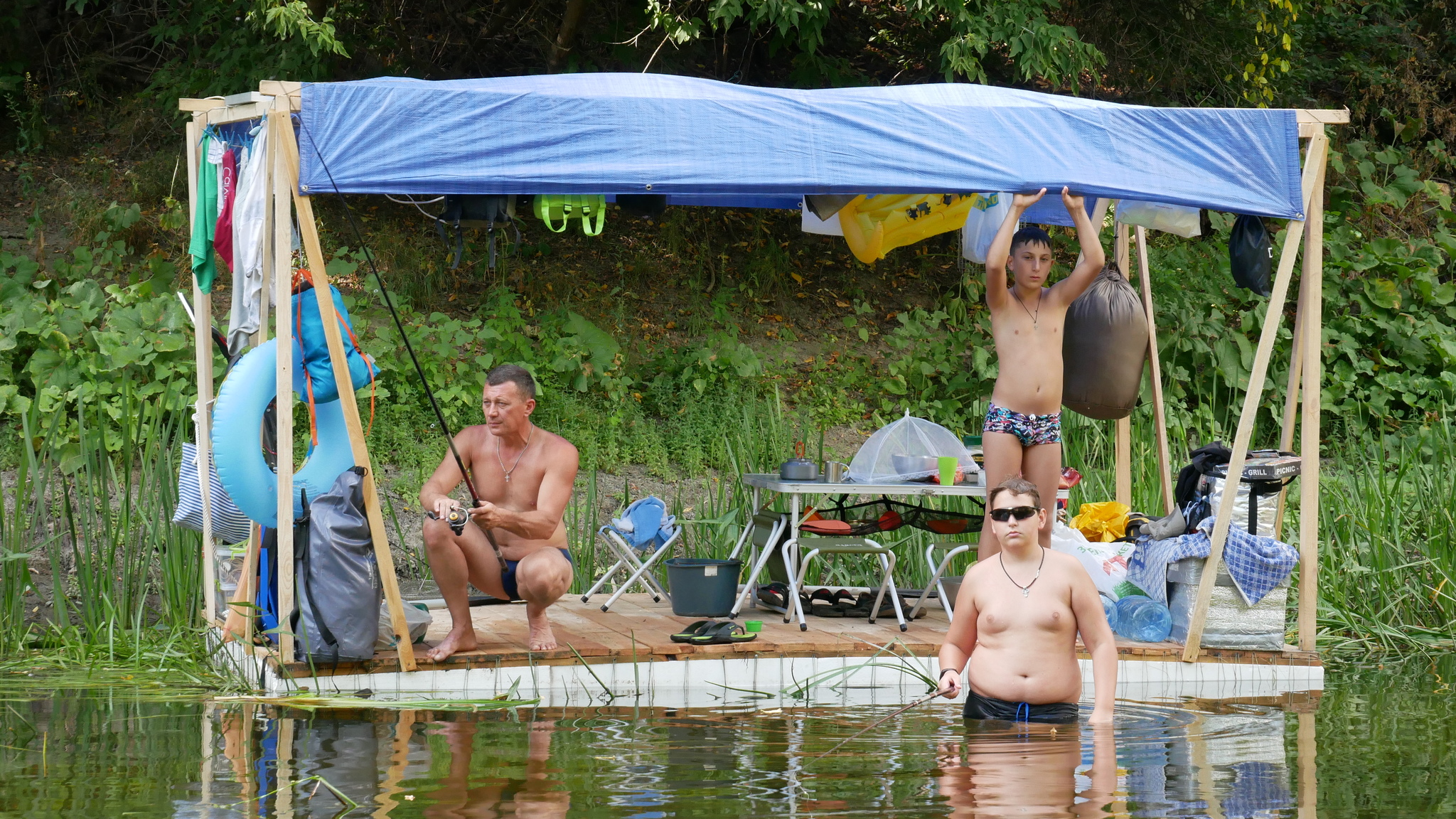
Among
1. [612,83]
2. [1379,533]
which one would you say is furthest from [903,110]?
[1379,533]

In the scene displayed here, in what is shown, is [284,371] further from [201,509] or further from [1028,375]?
[1028,375]

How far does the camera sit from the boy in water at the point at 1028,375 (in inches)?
242

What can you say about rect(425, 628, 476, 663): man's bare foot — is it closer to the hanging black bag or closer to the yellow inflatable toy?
the yellow inflatable toy

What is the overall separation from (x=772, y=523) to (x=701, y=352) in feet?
16.6

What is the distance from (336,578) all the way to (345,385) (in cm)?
71

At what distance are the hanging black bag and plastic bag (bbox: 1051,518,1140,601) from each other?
1318 millimetres

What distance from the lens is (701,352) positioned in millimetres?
11750

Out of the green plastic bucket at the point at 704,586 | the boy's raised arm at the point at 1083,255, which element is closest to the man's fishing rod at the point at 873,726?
the green plastic bucket at the point at 704,586

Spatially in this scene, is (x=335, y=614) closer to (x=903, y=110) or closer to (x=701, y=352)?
(x=903, y=110)

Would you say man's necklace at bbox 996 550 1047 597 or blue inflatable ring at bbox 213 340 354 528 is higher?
blue inflatable ring at bbox 213 340 354 528

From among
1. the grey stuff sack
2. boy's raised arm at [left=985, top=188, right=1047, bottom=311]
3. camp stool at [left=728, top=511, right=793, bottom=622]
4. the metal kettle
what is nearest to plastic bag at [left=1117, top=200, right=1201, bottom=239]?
boy's raised arm at [left=985, top=188, right=1047, bottom=311]

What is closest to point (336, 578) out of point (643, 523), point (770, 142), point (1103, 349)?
point (643, 523)

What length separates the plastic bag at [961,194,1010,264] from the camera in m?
7.10

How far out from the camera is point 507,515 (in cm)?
555
